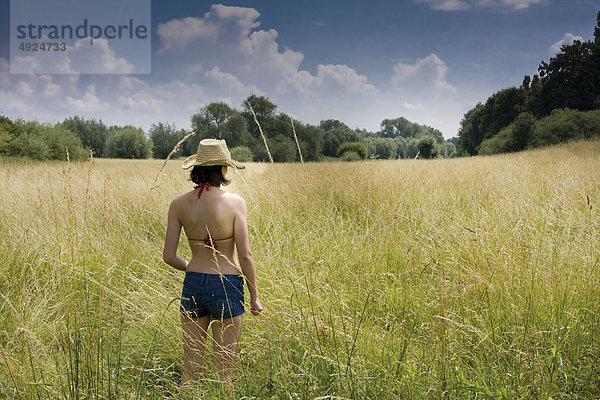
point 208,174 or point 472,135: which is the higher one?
point 472,135

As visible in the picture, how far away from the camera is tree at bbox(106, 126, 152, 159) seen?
43.4 m

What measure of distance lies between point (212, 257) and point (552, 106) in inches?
1628

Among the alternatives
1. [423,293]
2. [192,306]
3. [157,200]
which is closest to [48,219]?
[157,200]

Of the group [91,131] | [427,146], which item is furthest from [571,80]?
[91,131]

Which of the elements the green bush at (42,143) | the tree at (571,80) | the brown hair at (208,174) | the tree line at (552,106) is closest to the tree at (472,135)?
the tree line at (552,106)

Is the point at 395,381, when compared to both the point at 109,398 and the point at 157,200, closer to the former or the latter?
the point at 109,398

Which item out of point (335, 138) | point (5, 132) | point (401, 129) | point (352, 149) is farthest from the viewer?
point (401, 129)

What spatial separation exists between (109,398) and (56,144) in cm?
2188

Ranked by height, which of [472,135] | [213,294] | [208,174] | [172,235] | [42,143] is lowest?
[213,294]

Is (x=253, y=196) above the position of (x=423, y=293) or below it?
above

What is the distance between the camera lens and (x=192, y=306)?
2262mm

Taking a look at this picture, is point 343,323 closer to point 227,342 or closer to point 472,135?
point 227,342

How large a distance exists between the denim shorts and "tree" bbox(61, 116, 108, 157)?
51.8 m

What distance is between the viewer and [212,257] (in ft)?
7.30
